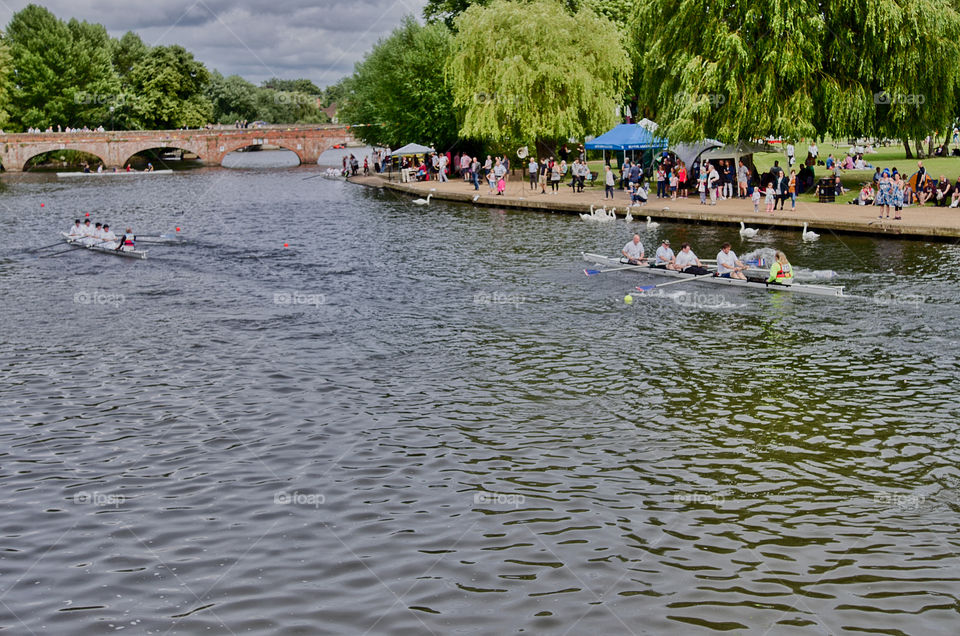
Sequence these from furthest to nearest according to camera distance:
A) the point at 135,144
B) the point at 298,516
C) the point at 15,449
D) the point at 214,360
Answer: the point at 135,144 → the point at 214,360 → the point at 15,449 → the point at 298,516

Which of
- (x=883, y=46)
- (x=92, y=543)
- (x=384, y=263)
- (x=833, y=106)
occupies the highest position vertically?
(x=883, y=46)

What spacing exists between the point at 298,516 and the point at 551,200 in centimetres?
3285

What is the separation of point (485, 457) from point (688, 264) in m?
14.4

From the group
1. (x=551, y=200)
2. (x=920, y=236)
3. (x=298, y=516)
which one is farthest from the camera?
(x=551, y=200)

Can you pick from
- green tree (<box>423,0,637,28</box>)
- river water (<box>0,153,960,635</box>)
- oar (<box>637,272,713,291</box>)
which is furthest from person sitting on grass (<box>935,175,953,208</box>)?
green tree (<box>423,0,637,28</box>)

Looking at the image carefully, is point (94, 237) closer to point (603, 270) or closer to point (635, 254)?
point (603, 270)

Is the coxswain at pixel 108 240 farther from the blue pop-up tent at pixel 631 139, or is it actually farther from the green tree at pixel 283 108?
the green tree at pixel 283 108

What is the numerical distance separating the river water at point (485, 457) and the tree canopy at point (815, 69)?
36.5 feet

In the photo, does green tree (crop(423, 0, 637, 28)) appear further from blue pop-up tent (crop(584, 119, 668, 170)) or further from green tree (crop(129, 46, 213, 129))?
green tree (crop(129, 46, 213, 129))

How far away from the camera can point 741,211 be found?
3734cm

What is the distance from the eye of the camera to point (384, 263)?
3219 cm

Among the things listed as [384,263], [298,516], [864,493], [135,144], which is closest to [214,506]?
[298,516]

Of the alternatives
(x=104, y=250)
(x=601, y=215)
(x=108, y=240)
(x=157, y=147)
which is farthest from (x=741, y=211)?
(x=157, y=147)

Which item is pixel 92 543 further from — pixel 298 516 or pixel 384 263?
pixel 384 263
